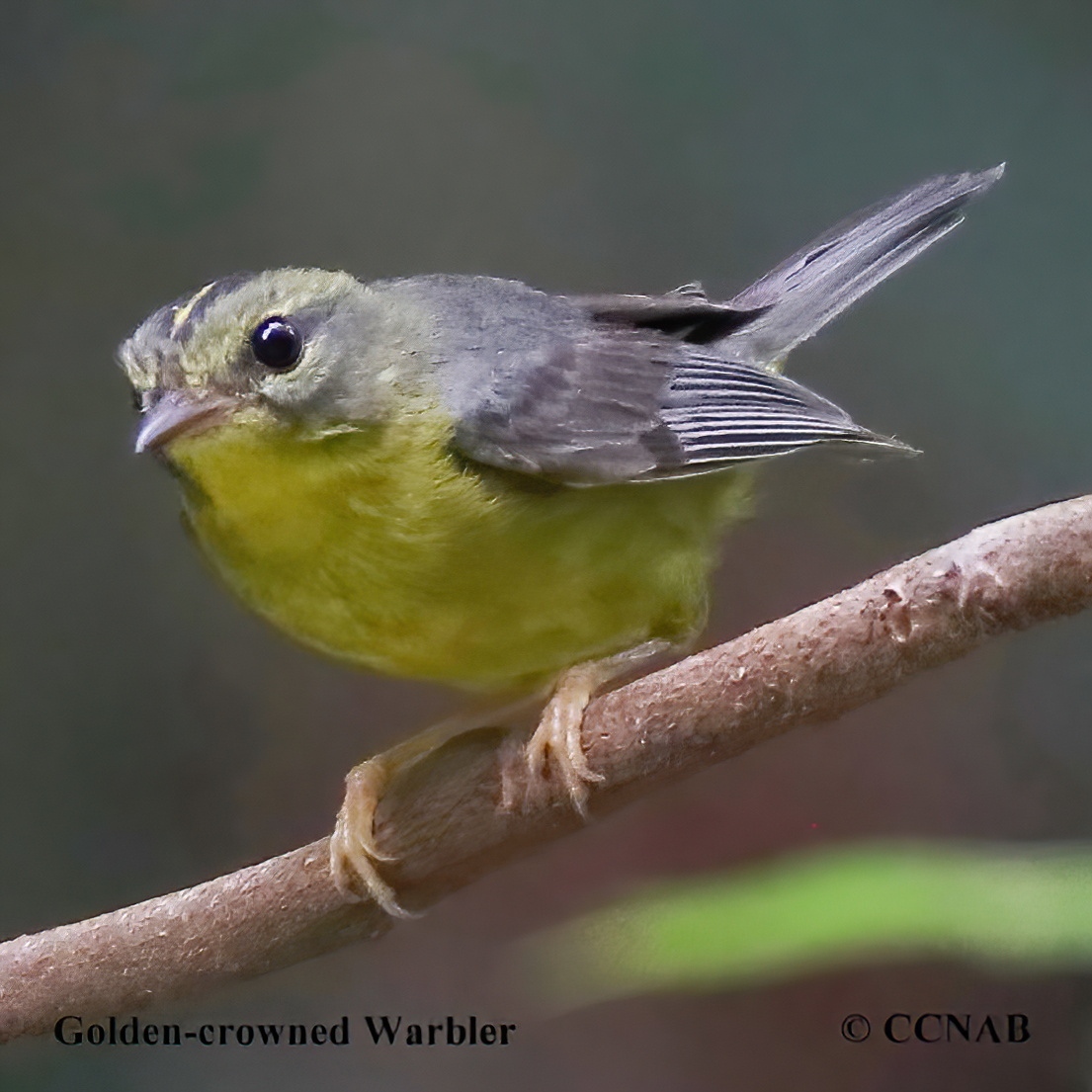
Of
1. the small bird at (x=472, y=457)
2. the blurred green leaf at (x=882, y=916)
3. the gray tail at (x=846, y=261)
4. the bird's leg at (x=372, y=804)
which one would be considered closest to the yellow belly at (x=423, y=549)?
the small bird at (x=472, y=457)

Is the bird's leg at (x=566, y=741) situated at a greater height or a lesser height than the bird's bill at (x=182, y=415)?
lesser

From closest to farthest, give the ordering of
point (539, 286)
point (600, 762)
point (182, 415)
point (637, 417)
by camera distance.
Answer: point (182, 415) < point (600, 762) < point (637, 417) < point (539, 286)

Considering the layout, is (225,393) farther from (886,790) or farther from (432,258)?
(886,790)

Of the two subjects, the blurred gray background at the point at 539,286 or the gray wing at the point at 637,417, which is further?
the blurred gray background at the point at 539,286

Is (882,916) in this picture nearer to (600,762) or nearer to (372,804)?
(600,762)

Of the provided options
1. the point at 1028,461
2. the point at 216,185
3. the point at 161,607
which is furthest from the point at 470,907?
the point at 216,185

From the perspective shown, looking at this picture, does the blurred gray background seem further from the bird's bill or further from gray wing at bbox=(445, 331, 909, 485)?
the bird's bill

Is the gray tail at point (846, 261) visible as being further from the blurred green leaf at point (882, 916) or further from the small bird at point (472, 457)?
the blurred green leaf at point (882, 916)

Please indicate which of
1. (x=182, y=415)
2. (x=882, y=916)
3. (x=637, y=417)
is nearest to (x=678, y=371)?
(x=637, y=417)
